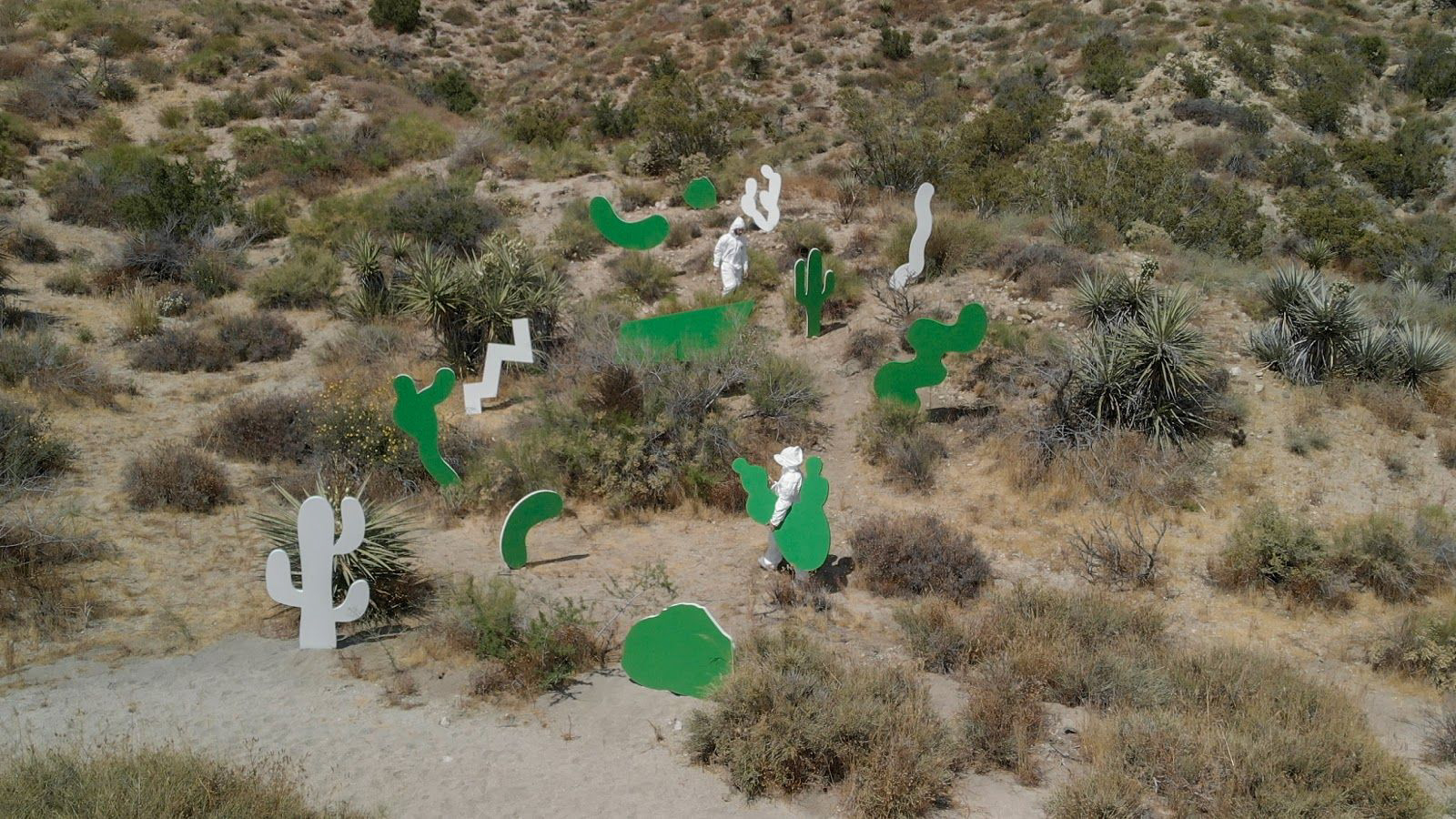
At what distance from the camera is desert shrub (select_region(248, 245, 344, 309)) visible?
54.2 ft

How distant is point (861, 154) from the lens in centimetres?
2148

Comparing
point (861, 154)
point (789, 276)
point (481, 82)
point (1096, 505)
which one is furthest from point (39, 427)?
point (481, 82)

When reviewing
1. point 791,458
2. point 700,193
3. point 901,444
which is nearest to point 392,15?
point 700,193

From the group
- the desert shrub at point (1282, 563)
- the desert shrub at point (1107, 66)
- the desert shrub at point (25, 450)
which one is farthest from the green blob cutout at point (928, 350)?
the desert shrub at point (1107, 66)

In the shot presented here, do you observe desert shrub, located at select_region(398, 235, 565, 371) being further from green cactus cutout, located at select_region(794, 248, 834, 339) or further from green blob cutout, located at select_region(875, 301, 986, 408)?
green blob cutout, located at select_region(875, 301, 986, 408)

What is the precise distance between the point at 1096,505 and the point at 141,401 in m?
12.1

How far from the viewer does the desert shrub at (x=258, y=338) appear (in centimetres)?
1467

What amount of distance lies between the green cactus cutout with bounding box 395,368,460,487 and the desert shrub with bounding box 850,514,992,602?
182 inches


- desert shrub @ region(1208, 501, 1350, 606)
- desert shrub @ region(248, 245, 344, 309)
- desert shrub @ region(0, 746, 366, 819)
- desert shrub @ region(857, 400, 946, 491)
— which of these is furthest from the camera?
desert shrub @ region(248, 245, 344, 309)

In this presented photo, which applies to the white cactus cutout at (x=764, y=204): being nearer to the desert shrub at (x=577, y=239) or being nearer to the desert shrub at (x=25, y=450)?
the desert shrub at (x=577, y=239)

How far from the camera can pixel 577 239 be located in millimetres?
18141

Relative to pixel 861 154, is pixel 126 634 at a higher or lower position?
lower

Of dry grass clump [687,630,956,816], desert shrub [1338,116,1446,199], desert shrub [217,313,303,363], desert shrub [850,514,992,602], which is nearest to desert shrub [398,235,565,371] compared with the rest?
desert shrub [217,313,303,363]

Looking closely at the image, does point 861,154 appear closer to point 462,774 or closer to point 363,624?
point 363,624
